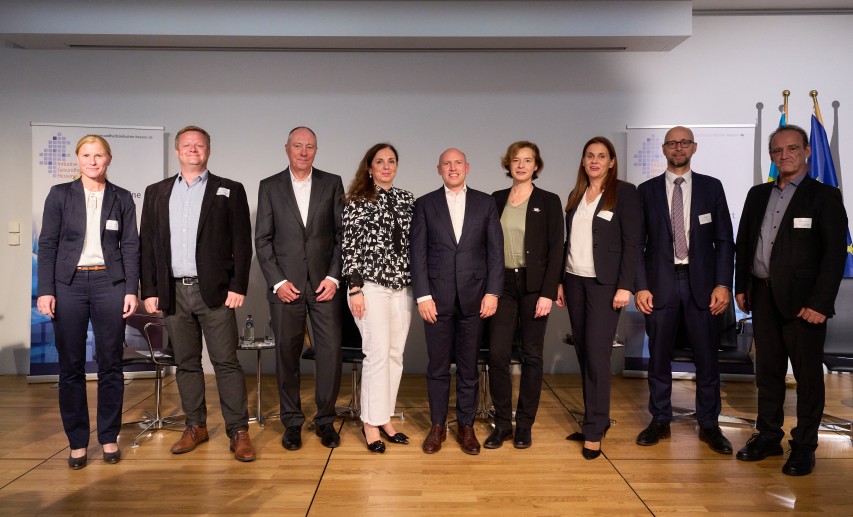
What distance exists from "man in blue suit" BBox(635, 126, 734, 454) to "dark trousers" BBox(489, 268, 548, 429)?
2.19 ft

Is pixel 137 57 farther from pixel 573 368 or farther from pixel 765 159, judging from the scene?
pixel 765 159

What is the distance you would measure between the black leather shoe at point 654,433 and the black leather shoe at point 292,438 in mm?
1946

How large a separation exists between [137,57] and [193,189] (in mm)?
2903

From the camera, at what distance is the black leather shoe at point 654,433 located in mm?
3748

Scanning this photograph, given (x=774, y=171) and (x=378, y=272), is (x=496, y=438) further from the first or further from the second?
(x=774, y=171)

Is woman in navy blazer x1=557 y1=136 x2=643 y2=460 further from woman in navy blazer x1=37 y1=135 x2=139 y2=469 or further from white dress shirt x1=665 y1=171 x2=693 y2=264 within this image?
woman in navy blazer x1=37 y1=135 x2=139 y2=469

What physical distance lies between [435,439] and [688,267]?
1723mm

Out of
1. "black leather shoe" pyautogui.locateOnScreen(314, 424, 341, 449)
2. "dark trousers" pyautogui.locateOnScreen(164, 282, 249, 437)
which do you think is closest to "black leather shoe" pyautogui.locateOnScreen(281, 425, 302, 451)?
"black leather shoe" pyautogui.locateOnScreen(314, 424, 341, 449)

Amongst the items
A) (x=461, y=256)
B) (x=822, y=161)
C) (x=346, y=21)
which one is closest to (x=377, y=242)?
(x=461, y=256)

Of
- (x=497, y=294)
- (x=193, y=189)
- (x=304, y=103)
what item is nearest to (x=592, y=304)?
(x=497, y=294)

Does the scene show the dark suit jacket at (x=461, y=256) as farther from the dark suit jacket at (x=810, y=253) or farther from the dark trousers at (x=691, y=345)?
the dark suit jacket at (x=810, y=253)

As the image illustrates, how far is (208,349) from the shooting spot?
359 cm

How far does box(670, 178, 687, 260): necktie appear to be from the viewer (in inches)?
146

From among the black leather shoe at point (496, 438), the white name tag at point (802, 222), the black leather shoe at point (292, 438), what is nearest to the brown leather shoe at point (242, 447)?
the black leather shoe at point (292, 438)
